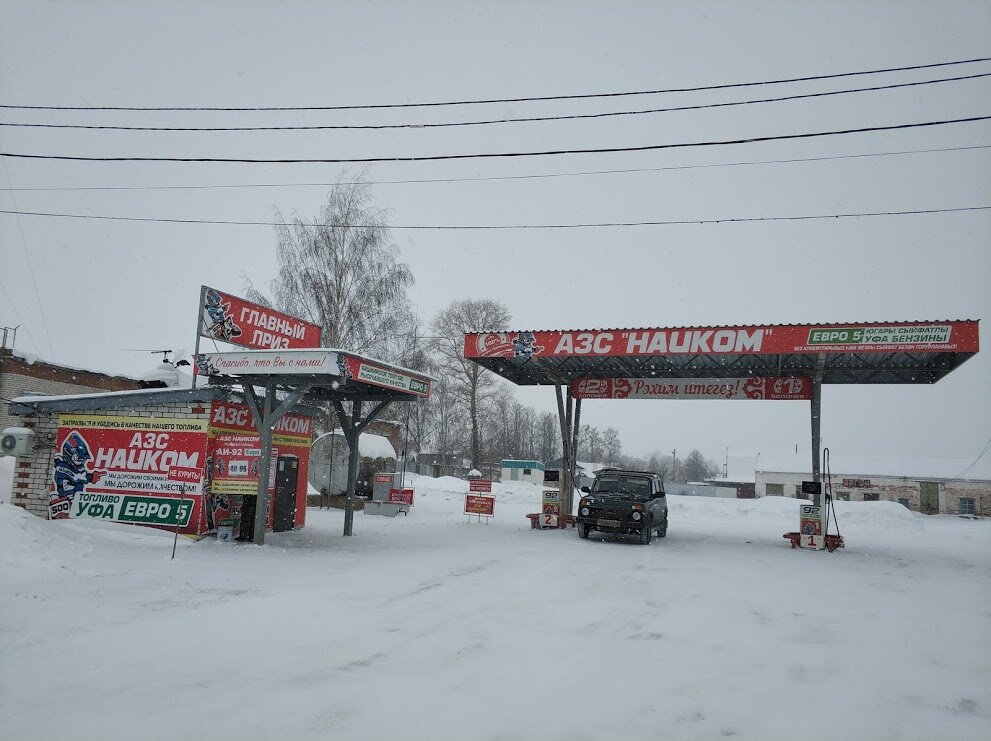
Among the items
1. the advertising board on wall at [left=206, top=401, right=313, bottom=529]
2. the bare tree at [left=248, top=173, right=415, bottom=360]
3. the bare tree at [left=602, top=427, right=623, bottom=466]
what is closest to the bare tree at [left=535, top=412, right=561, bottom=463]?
the bare tree at [left=602, top=427, right=623, bottom=466]

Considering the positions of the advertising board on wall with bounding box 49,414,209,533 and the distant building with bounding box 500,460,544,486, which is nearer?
the advertising board on wall with bounding box 49,414,209,533

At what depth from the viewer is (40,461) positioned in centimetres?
1355

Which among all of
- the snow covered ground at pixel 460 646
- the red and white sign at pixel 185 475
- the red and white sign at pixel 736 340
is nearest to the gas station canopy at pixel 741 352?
the red and white sign at pixel 736 340

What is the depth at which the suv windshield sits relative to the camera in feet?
55.0

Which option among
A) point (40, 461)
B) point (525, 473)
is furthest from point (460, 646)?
point (525, 473)

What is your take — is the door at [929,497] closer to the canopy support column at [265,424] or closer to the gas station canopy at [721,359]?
the gas station canopy at [721,359]

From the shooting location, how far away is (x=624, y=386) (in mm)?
21000

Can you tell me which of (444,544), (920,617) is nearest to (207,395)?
(444,544)

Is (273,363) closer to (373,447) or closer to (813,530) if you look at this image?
(813,530)

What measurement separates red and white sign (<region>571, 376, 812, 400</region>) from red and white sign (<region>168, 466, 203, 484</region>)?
39.6 ft

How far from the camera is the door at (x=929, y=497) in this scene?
46.3 metres

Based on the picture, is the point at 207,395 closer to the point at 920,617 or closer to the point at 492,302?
the point at 920,617

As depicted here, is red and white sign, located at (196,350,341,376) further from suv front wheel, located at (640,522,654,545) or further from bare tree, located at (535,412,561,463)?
bare tree, located at (535,412,561,463)

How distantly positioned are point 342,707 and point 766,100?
10.7 metres
